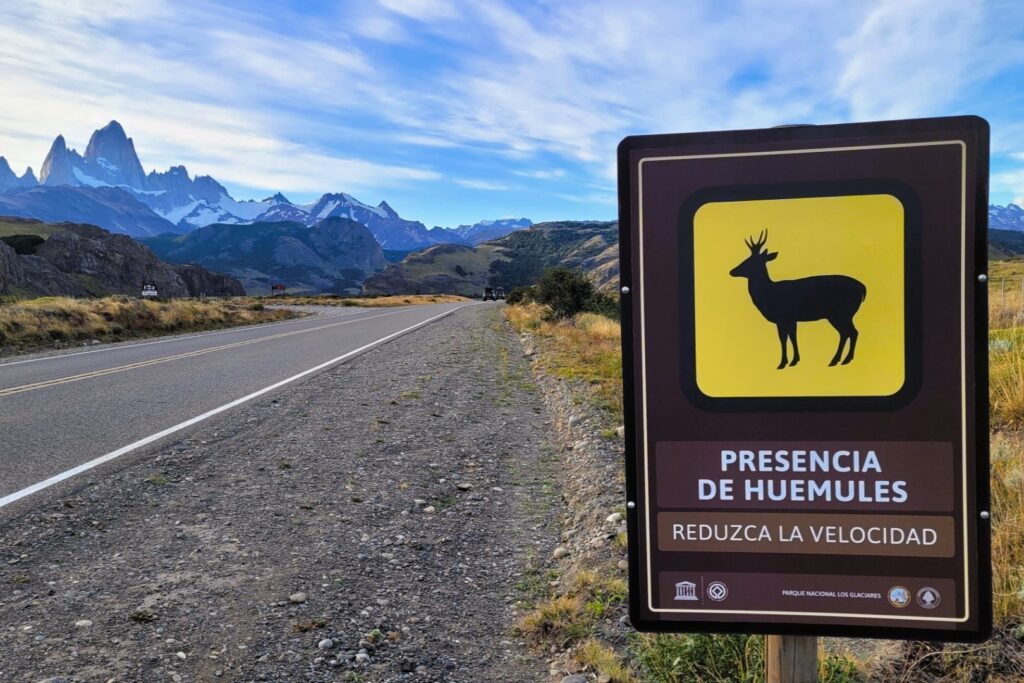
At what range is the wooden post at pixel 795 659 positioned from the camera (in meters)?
1.75

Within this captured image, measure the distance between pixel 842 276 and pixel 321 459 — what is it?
5089mm

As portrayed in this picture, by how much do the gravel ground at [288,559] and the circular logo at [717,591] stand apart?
1298 mm

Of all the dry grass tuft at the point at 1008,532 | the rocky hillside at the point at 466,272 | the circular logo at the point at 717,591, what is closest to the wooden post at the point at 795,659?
the circular logo at the point at 717,591

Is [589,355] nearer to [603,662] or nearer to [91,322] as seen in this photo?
[603,662]

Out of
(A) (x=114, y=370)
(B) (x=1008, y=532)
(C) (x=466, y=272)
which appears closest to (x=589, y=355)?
(A) (x=114, y=370)

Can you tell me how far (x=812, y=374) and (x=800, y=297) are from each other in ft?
0.66

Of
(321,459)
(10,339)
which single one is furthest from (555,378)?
(10,339)

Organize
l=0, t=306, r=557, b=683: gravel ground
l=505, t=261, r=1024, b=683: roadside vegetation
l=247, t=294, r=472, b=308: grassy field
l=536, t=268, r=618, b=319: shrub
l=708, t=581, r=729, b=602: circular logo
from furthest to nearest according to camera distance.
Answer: l=247, t=294, r=472, b=308: grassy field, l=536, t=268, r=618, b=319: shrub, l=0, t=306, r=557, b=683: gravel ground, l=505, t=261, r=1024, b=683: roadside vegetation, l=708, t=581, r=729, b=602: circular logo

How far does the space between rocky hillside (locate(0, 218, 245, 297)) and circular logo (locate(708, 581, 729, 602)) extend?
60.1m

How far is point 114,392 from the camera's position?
9164 millimetres

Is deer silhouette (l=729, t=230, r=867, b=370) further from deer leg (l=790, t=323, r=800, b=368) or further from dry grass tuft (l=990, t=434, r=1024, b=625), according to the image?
dry grass tuft (l=990, t=434, r=1024, b=625)

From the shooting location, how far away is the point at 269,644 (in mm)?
2938

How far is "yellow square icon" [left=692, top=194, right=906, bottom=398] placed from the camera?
5.35ft

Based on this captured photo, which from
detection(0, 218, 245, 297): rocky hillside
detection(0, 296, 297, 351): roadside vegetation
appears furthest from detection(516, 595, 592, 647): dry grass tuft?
detection(0, 218, 245, 297): rocky hillside
